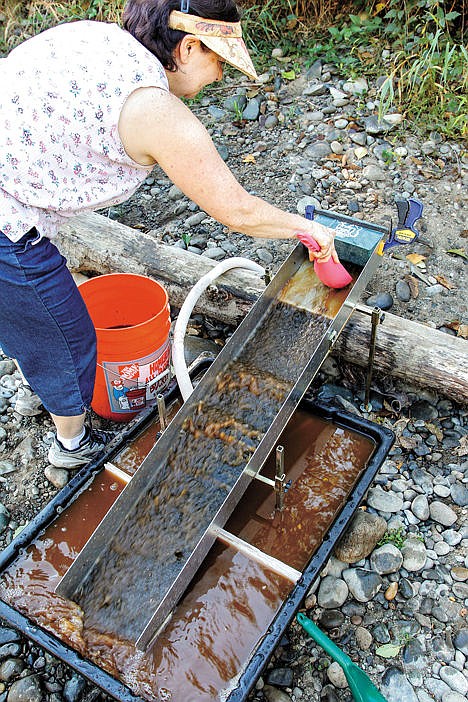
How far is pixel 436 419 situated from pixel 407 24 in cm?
351

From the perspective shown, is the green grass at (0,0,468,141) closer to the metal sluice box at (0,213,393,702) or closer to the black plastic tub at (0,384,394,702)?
the metal sluice box at (0,213,393,702)

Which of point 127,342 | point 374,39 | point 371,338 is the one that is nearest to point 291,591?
point 371,338

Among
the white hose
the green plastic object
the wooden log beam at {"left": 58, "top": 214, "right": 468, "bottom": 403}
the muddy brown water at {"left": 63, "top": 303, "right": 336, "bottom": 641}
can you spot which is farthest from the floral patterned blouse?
the green plastic object

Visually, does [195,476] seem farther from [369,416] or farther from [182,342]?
[369,416]

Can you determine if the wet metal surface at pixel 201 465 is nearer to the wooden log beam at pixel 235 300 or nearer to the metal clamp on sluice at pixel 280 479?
the metal clamp on sluice at pixel 280 479

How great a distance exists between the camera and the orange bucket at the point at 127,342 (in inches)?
117

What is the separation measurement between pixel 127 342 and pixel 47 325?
541mm

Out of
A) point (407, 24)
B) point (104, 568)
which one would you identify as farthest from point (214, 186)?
point (407, 24)

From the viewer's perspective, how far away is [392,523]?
2770mm

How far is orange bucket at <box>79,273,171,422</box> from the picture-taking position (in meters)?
2.97

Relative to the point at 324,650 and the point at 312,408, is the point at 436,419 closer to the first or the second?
the point at 312,408

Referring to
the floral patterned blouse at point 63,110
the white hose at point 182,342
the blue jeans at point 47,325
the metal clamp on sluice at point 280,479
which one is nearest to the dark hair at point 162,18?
the floral patterned blouse at point 63,110

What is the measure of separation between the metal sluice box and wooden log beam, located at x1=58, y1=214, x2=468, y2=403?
0.99 ft

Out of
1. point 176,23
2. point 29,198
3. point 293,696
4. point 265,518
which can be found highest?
point 176,23
